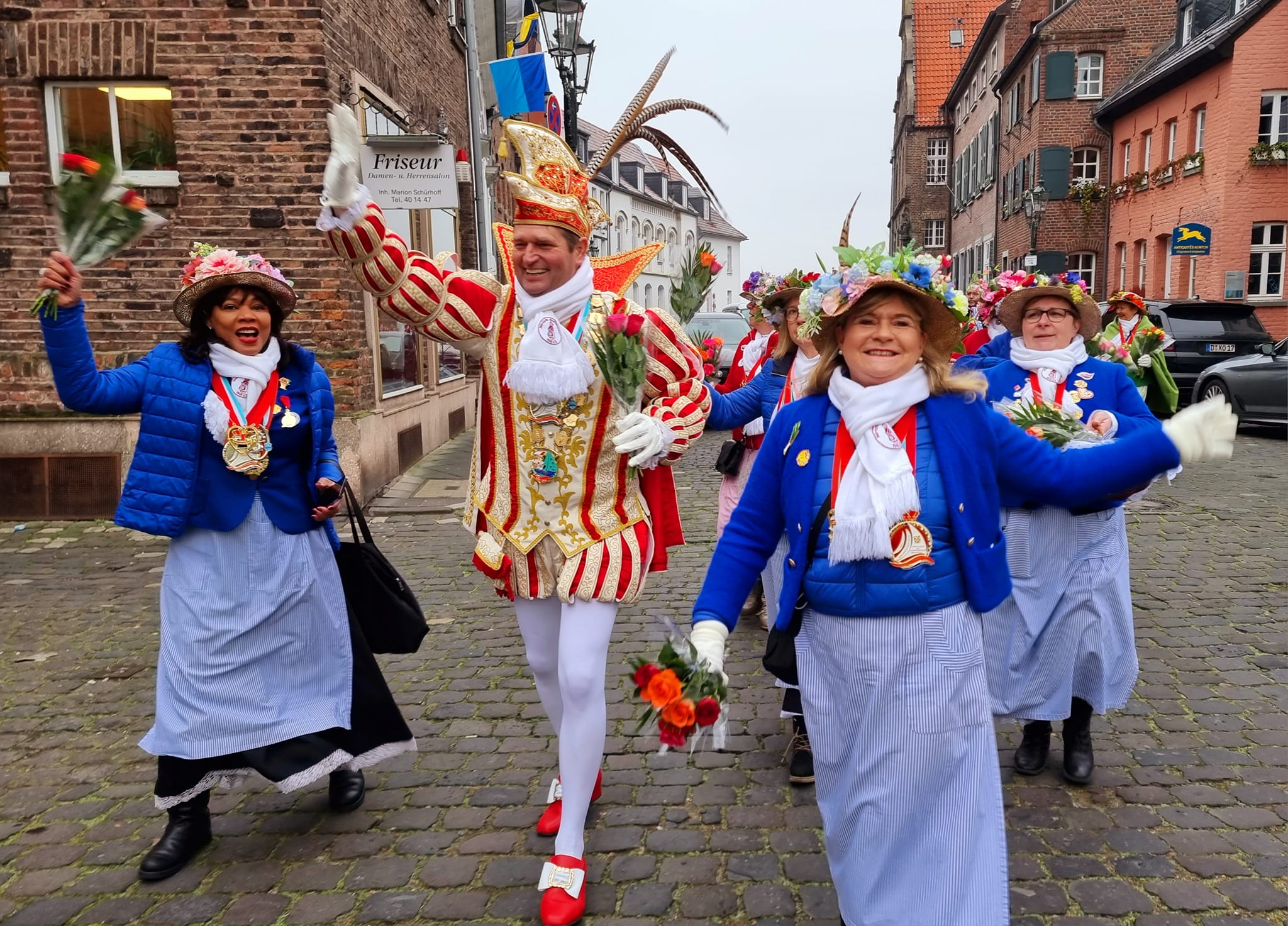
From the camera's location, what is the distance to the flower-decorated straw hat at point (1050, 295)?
4.13 meters

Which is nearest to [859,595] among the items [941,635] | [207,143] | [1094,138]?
[941,635]

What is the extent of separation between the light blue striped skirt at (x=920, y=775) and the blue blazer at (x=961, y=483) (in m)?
0.17

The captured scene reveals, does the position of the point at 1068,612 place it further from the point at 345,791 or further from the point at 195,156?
the point at 195,156

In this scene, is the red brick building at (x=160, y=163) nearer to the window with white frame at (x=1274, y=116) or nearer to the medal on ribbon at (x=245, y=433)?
the medal on ribbon at (x=245, y=433)

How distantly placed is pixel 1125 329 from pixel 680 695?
11.9 ft

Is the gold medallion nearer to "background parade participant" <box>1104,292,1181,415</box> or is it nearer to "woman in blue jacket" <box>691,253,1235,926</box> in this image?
"woman in blue jacket" <box>691,253,1235,926</box>

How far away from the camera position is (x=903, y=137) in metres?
58.5

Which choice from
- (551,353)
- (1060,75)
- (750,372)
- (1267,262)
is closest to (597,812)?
(551,353)

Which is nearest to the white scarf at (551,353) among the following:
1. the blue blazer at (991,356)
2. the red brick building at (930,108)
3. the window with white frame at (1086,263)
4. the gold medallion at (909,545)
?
the gold medallion at (909,545)

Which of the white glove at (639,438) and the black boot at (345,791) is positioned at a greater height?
the white glove at (639,438)

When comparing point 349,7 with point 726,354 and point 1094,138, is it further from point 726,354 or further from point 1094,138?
point 1094,138

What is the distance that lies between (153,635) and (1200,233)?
23.9 metres

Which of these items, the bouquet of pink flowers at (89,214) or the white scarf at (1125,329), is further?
the white scarf at (1125,329)

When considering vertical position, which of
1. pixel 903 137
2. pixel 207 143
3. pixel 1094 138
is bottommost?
pixel 207 143
